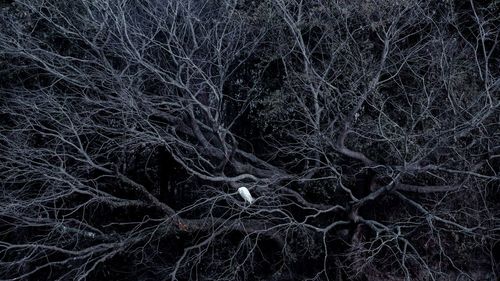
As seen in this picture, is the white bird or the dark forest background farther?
the dark forest background

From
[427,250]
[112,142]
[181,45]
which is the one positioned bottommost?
[427,250]

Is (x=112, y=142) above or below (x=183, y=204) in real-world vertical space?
above

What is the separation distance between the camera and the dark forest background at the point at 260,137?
896 cm

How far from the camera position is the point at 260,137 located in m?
10.5

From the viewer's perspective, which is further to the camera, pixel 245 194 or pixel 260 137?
pixel 260 137

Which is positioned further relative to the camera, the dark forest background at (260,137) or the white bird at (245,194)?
the dark forest background at (260,137)

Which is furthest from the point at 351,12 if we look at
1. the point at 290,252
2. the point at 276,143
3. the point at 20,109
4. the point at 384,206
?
the point at 20,109

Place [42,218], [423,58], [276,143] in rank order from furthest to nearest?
[276,143], [423,58], [42,218]

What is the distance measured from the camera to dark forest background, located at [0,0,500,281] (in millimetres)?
8961

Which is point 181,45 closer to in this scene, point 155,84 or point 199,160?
point 155,84

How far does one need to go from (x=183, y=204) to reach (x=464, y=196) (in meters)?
5.19

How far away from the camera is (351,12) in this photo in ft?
30.9

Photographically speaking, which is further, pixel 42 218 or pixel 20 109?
pixel 20 109

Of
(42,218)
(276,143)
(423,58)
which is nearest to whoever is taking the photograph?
(42,218)
